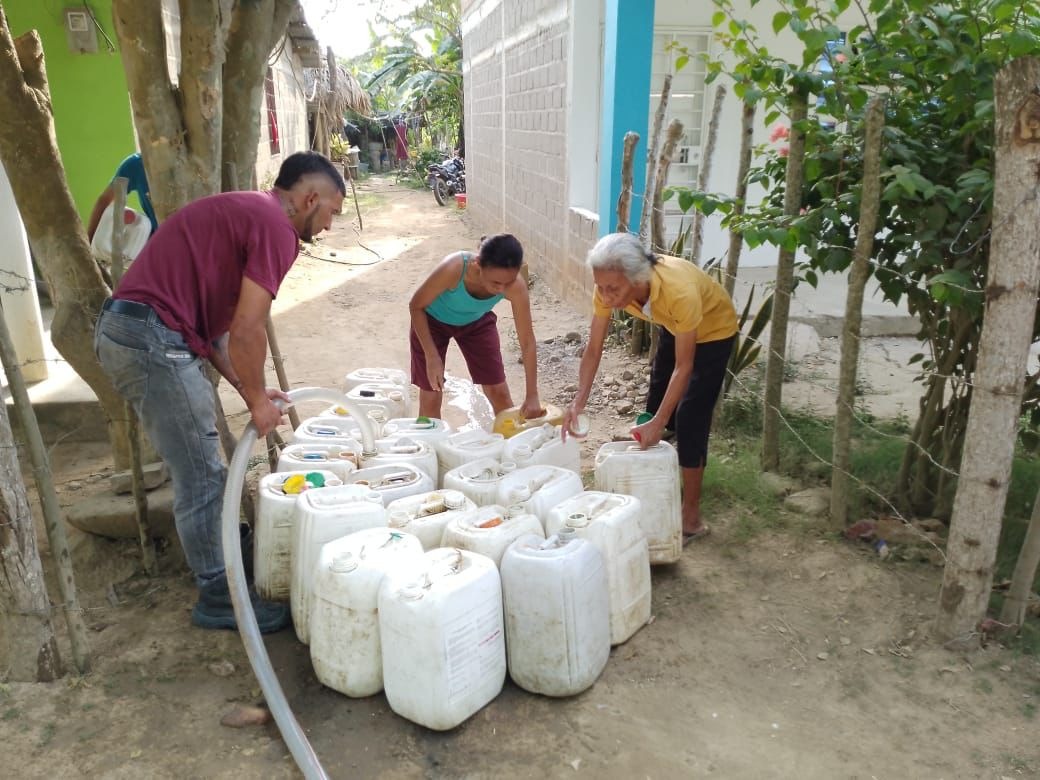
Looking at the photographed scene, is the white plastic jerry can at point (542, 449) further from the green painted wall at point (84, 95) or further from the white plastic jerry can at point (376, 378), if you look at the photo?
the green painted wall at point (84, 95)

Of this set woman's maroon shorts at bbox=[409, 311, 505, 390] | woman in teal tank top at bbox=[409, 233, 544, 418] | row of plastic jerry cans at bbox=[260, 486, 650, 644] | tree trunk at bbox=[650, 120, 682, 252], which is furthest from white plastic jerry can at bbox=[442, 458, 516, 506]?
tree trunk at bbox=[650, 120, 682, 252]

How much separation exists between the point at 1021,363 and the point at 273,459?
298cm

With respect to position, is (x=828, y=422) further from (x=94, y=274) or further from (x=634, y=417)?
(x=94, y=274)

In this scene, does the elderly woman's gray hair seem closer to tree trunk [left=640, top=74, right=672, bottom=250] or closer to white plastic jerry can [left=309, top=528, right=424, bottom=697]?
white plastic jerry can [left=309, top=528, right=424, bottom=697]

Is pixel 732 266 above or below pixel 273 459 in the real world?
above

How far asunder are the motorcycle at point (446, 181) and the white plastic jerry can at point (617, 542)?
621 inches

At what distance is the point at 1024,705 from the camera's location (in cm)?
222

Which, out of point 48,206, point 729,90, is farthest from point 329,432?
point 729,90

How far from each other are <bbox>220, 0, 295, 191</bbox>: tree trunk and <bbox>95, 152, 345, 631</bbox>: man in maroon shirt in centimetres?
108

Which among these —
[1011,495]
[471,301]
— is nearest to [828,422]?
[1011,495]

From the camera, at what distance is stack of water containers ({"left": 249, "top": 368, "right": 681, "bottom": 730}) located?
2.08m

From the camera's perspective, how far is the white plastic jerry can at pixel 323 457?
2.78m

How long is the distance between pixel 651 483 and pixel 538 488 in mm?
429

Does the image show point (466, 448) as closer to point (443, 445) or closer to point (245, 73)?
point (443, 445)
